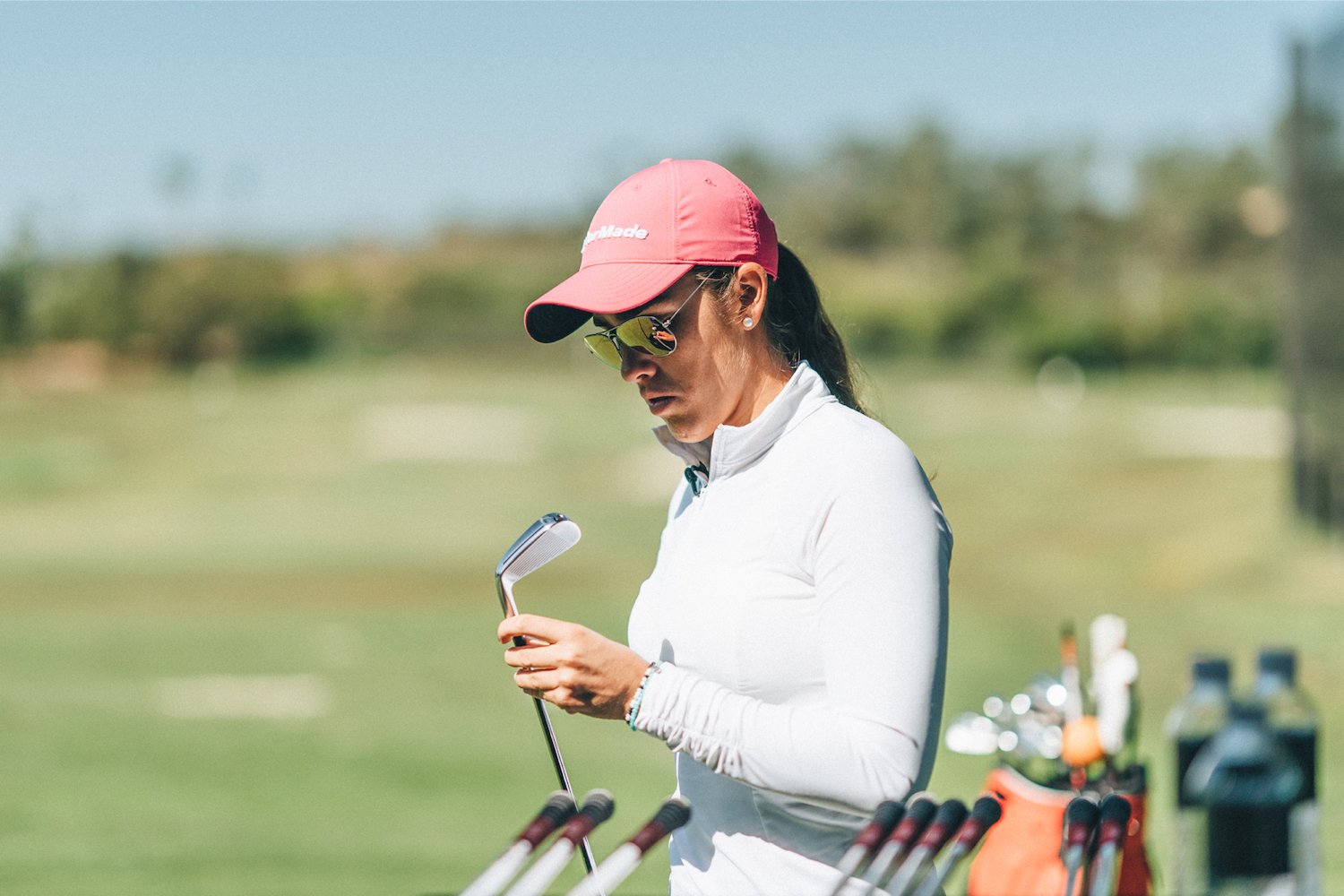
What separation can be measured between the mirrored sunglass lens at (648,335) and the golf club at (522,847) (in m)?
0.54

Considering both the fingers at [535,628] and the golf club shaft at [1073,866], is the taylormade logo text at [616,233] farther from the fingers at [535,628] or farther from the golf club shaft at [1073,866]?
the golf club shaft at [1073,866]

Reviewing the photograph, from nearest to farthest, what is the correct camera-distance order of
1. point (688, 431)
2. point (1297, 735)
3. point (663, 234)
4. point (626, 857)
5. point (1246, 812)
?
point (626, 857), point (663, 234), point (688, 431), point (1246, 812), point (1297, 735)

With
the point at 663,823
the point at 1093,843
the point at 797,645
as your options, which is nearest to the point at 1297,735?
the point at 1093,843

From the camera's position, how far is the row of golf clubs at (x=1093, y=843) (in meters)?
Result: 1.80

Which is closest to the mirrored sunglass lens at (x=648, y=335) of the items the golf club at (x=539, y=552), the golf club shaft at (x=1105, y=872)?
the golf club at (x=539, y=552)

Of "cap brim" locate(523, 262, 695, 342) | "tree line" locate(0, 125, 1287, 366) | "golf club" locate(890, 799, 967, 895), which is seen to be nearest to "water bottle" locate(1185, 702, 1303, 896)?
"golf club" locate(890, 799, 967, 895)

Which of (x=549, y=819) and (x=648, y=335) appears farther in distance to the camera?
(x=648, y=335)

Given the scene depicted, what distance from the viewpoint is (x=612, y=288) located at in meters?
1.97

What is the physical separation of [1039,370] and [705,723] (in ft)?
104

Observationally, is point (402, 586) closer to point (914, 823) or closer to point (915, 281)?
point (914, 823)

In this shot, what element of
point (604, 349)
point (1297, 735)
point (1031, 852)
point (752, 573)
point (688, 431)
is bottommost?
point (1031, 852)

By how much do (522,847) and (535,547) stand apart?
0.49 meters

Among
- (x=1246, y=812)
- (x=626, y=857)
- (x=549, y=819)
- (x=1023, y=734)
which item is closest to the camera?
(x=626, y=857)

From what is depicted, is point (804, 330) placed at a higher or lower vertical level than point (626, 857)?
higher
